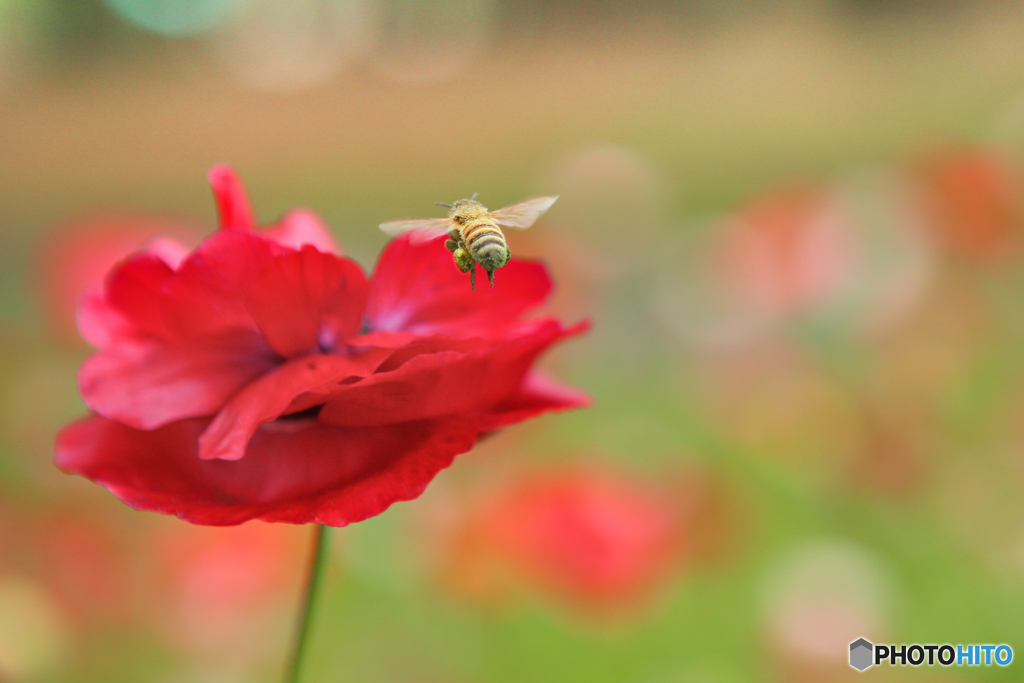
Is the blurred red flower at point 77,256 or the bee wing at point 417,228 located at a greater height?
the blurred red flower at point 77,256

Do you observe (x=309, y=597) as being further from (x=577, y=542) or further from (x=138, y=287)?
(x=577, y=542)

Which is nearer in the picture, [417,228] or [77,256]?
[417,228]

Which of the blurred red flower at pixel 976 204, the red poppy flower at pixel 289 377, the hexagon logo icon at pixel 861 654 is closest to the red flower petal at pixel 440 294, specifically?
the red poppy flower at pixel 289 377

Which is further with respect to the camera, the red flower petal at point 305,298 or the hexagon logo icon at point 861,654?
the hexagon logo icon at point 861,654

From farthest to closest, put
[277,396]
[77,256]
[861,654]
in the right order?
[77,256], [861,654], [277,396]

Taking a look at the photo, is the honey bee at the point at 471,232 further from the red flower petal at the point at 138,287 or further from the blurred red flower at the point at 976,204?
the blurred red flower at the point at 976,204

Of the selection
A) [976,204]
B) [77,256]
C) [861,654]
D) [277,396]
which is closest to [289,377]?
[277,396]
